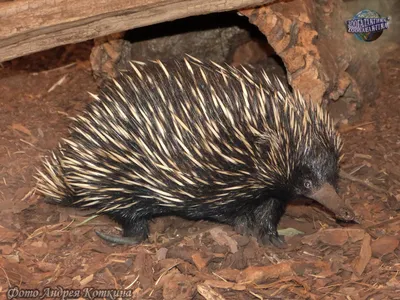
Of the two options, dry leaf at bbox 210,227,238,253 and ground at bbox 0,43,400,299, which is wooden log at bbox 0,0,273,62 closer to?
ground at bbox 0,43,400,299

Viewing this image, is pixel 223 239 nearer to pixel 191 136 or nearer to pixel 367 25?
pixel 191 136

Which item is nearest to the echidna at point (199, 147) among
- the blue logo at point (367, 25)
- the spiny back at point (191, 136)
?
the spiny back at point (191, 136)

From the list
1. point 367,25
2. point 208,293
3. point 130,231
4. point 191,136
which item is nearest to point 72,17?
point 191,136

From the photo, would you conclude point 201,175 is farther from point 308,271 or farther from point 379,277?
point 379,277

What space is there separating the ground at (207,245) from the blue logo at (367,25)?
1.88ft

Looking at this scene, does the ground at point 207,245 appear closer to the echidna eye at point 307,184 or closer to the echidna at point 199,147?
the echidna at point 199,147

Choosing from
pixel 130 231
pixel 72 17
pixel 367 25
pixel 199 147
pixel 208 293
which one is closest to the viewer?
pixel 208 293

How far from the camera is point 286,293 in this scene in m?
3.81

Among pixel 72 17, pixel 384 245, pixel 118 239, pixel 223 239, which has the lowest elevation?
pixel 384 245

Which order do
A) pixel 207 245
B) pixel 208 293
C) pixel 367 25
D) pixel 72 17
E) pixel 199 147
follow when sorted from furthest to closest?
1. pixel 367 25
2. pixel 207 245
3. pixel 72 17
4. pixel 199 147
5. pixel 208 293

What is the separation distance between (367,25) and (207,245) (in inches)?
97.3

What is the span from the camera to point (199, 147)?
407 cm

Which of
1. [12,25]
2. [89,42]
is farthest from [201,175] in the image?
[89,42]

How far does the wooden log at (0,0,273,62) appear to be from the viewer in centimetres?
412
